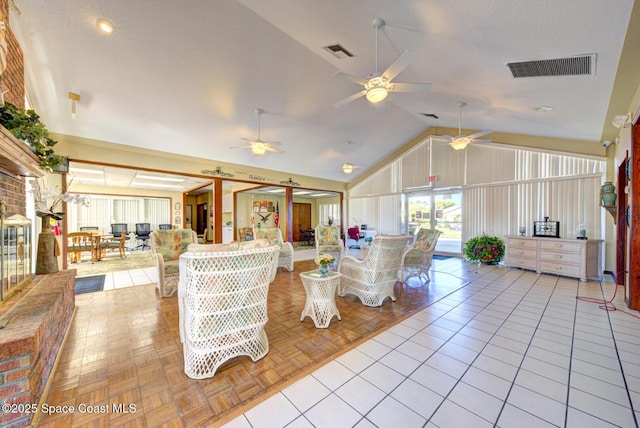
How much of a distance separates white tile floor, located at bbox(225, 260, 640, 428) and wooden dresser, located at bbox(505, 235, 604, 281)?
1.77 m

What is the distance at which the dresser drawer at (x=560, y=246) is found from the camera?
4.55 metres

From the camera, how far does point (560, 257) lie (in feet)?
15.6

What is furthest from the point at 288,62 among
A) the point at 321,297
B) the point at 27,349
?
the point at 27,349

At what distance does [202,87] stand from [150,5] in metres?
1.33

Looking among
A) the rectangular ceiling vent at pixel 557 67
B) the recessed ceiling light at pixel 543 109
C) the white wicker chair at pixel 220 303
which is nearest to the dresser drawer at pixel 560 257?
the recessed ceiling light at pixel 543 109

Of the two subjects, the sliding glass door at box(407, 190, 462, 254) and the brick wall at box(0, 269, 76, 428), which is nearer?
the brick wall at box(0, 269, 76, 428)

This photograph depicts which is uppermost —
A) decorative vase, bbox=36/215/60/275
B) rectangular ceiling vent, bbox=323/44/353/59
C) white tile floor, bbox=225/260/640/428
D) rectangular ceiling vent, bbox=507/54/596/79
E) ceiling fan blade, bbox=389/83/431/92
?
rectangular ceiling vent, bbox=323/44/353/59

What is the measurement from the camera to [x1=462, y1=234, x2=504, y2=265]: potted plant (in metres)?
5.88

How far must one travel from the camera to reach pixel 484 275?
5.03m

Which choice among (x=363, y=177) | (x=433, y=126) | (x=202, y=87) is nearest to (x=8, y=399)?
(x=202, y=87)

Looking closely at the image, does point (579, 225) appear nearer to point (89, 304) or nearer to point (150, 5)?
point (150, 5)

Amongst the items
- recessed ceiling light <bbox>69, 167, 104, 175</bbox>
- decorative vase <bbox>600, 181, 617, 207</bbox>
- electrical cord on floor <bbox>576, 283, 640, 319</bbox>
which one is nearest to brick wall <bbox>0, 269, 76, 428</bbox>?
recessed ceiling light <bbox>69, 167, 104, 175</bbox>

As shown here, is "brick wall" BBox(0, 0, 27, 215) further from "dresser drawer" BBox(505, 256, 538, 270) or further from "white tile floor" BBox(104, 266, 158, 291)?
"dresser drawer" BBox(505, 256, 538, 270)

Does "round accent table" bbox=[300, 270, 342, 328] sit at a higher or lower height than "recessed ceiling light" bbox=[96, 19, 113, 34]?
lower
